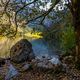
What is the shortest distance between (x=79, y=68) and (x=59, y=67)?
0.82 metres

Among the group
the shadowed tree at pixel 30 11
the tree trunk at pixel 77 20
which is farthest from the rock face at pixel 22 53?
the tree trunk at pixel 77 20

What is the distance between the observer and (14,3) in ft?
38.0

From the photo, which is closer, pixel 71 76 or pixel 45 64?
pixel 71 76

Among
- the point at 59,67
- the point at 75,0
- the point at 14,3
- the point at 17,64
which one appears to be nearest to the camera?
the point at 75,0

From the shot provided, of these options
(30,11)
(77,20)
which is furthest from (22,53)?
(77,20)

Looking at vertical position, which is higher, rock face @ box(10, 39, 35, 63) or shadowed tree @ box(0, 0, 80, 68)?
shadowed tree @ box(0, 0, 80, 68)

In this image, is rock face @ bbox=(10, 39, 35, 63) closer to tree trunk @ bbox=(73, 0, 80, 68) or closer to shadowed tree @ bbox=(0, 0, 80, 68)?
shadowed tree @ bbox=(0, 0, 80, 68)

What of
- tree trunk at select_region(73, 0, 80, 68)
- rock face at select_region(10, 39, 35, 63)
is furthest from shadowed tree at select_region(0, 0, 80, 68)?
rock face at select_region(10, 39, 35, 63)

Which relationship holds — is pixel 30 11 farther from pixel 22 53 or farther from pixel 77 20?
pixel 22 53

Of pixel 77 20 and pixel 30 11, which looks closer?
pixel 77 20

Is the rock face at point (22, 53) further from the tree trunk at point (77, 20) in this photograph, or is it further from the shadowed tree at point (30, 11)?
the tree trunk at point (77, 20)

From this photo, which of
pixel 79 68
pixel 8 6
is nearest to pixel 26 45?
pixel 8 6

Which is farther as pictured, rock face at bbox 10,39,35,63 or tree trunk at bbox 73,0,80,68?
rock face at bbox 10,39,35,63

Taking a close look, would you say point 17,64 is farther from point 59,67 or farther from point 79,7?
point 79,7
